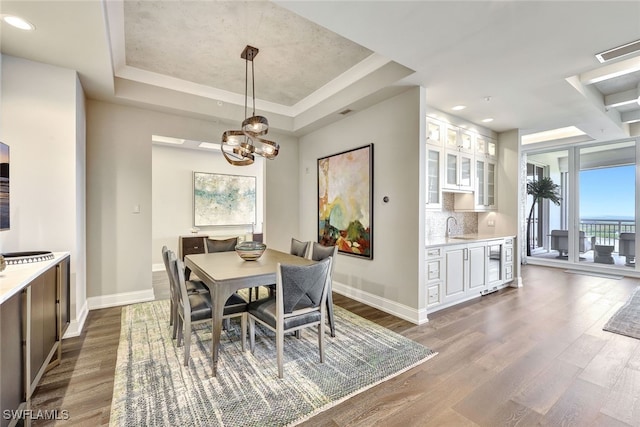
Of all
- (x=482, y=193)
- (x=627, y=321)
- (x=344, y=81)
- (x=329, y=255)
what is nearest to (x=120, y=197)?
(x=329, y=255)

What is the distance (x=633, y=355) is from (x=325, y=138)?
4289mm

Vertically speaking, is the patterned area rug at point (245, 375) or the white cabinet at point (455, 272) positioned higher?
the white cabinet at point (455, 272)

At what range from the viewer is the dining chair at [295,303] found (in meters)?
2.13

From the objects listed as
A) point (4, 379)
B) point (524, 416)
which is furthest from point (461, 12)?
point (4, 379)

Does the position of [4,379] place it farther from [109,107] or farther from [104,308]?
[109,107]

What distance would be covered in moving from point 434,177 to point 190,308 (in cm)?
334

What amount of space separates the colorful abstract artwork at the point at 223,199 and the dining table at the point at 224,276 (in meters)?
3.70

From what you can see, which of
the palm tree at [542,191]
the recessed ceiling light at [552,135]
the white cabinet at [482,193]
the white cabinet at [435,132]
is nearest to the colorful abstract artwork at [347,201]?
the white cabinet at [435,132]

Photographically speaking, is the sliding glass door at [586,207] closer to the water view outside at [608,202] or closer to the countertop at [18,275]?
the water view outside at [608,202]

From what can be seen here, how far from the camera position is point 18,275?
1740 mm

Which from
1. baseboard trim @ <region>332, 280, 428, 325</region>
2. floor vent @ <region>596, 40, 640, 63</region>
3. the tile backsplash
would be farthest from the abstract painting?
floor vent @ <region>596, 40, 640, 63</region>

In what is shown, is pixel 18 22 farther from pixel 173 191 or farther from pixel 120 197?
pixel 173 191

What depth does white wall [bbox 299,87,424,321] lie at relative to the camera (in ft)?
10.8

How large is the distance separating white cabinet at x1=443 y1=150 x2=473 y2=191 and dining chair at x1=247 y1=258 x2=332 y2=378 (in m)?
2.72
